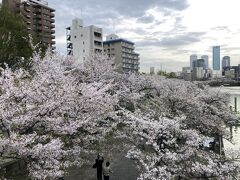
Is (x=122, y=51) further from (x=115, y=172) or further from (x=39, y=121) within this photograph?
(x=39, y=121)

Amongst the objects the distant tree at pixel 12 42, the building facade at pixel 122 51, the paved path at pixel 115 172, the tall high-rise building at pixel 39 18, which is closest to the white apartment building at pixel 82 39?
the tall high-rise building at pixel 39 18

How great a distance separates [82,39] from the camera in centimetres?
9381

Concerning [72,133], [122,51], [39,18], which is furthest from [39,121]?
[122,51]

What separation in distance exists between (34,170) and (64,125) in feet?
7.17

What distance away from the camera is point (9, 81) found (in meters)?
11.0

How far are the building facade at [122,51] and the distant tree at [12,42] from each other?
73.7m

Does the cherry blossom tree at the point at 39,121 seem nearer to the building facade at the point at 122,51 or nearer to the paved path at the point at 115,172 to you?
the paved path at the point at 115,172

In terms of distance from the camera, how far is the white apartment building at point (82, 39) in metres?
92.4

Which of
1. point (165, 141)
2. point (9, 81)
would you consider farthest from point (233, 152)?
point (9, 81)

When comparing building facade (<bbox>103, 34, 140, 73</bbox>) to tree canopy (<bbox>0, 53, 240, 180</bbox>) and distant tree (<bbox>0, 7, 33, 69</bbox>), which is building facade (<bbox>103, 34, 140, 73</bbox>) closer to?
distant tree (<bbox>0, 7, 33, 69</bbox>)

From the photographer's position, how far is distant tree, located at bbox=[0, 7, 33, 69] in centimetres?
2915

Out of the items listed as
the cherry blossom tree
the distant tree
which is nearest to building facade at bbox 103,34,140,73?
the distant tree

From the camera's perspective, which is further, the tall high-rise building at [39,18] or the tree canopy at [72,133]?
the tall high-rise building at [39,18]

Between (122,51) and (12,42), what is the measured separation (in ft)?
268
